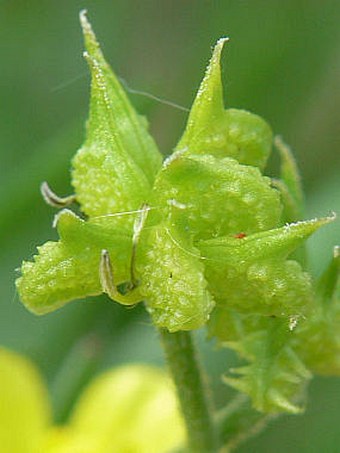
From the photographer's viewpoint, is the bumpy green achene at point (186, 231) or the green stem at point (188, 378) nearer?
the bumpy green achene at point (186, 231)

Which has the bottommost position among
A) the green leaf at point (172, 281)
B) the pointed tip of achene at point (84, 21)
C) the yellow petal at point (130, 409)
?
the yellow petal at point (130, 409)

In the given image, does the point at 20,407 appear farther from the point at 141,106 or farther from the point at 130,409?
the point at 141,106

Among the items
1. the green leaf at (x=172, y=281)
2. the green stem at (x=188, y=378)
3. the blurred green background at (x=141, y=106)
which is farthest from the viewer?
the blurred green background at (x=141, y=106)

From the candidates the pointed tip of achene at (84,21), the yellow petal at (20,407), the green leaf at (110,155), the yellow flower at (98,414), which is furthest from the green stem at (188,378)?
the yellow petal at (20,407)

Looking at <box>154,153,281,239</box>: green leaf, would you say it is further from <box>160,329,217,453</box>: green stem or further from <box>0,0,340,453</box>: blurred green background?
<box>0,0,340,453</box>: blurred green background

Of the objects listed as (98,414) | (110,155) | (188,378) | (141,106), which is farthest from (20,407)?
(110,155)

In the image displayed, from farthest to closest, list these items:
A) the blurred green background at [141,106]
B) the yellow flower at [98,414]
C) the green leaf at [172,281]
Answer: the blurred green background at [141,106]
the yellow flower at [98,414]
the green leaf at [172,281]

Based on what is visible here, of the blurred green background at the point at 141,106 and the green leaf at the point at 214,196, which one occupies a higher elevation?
the green leaf at the point at 214,196

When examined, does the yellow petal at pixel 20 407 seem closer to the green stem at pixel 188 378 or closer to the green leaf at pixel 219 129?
the green stem at pixel 188 378
